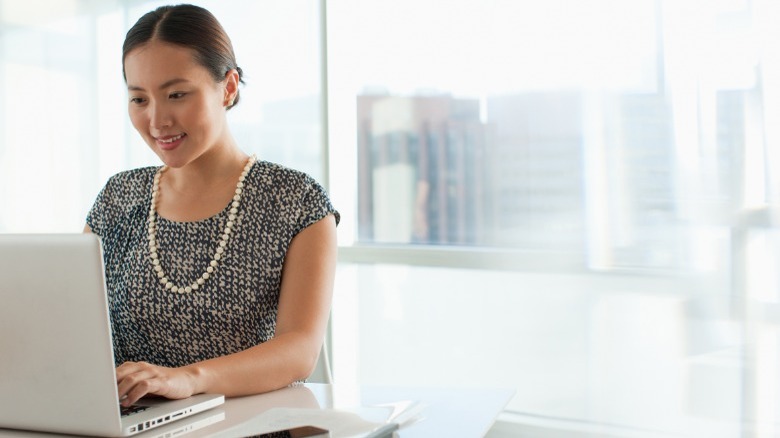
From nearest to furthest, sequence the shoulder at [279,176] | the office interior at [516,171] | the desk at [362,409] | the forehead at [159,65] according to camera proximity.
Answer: the desk at [362,409] → the forehead at [159,65] → the shoulder at [279,176] → the office interior at [516,171]

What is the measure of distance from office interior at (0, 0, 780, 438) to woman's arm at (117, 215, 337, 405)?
119 centimetres

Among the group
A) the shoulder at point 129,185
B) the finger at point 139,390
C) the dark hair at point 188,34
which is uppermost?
the dark hair at point 188,34

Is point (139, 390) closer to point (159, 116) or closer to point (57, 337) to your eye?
point (57, 337)

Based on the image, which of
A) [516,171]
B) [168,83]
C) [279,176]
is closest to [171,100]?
[168,83]

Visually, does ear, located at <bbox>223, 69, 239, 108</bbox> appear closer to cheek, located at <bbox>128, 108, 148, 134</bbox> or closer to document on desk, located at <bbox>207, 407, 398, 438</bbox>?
cheek, located at <bbox>128, 108, 148, 134</bbox>

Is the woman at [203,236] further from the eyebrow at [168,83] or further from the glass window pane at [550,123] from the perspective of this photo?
the glass window pane at [550,123]

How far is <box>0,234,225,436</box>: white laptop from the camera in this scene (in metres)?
1.09

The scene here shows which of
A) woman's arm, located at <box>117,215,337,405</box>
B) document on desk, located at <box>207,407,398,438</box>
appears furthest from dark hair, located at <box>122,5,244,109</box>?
document on desk, located at <box>207,407,398,438</box>

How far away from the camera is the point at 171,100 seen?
1793 mm

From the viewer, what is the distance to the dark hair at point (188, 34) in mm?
1802

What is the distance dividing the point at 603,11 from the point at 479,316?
125 centimetres

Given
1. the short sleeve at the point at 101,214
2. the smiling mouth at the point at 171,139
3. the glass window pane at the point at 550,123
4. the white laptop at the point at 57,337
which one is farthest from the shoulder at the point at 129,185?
the glass window pane at the point at 550,123

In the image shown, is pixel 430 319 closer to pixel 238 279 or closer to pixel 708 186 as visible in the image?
pixel 708 186

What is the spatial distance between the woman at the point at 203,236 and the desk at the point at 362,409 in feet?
0.78
